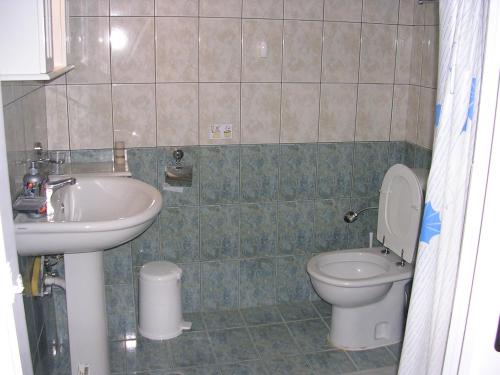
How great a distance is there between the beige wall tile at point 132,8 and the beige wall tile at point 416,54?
1.49 metres

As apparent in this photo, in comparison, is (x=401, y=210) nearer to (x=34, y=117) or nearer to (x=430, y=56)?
(x=430, y=56)

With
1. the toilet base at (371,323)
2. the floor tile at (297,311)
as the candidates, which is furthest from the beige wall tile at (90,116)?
the toilet base at (371,323)

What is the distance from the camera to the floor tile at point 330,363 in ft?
8.99

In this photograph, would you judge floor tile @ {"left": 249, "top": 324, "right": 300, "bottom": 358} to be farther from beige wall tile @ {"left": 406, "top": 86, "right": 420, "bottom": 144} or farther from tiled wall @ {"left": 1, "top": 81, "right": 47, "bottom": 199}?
tiled wall @ {"left": 1, "top": 81, "right": 47, "bottom": 199}

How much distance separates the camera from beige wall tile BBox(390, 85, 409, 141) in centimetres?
326

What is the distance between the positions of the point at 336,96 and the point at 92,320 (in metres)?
1.82

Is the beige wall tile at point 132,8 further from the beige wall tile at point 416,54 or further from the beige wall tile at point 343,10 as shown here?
the beige wall tile at point 416,54

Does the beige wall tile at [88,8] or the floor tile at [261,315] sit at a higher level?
the beige wall tile at [88,8]

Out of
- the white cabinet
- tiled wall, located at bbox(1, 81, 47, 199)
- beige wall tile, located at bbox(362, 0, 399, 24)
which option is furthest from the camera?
beige wall tile, located at bbox(362, 0, 399, 24)

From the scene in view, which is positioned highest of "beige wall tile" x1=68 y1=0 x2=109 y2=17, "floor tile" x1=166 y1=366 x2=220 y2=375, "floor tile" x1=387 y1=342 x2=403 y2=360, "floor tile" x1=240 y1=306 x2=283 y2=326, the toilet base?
"beige wall tile" x1=68 y1=0 x2=109 y2=17

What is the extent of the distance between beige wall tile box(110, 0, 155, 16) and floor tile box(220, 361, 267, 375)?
1843mm

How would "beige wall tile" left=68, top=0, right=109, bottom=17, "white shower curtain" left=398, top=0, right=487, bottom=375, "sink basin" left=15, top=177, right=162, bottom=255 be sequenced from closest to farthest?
"white shower curtain" left=398, top=0, right=487, bottom=375, "sink basin" left=15, top=177, right=162, bottom=255, "beige wall tile" left=68, top=0, right=109, bottom=17

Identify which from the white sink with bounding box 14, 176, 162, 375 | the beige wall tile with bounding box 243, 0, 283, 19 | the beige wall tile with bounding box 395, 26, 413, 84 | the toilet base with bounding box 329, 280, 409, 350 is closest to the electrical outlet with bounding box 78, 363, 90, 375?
the white sink with bounding box 14, 176, 162, 375

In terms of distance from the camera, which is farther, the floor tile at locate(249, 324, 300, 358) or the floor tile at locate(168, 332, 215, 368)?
the floor tile at locate(249, 324, 300, 358)
